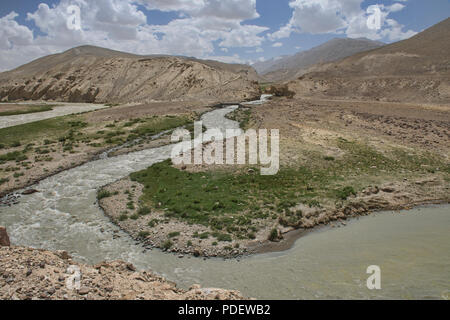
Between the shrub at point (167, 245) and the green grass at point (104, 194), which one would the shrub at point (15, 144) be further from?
the shrub at point (167, 245)

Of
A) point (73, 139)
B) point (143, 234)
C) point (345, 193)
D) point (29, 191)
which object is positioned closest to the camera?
point (143, 234)

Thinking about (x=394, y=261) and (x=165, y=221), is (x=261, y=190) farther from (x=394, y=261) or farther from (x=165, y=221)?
(x=394, y=261)

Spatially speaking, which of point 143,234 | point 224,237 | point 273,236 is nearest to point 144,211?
point 143,234

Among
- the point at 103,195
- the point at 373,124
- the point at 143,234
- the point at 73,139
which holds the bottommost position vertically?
the point at 143,234

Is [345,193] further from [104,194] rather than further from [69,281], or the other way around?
[69,281]

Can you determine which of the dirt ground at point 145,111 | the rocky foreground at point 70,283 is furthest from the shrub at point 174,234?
the dirt ground at point 145,111

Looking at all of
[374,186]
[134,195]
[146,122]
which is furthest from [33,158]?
[374,186]
